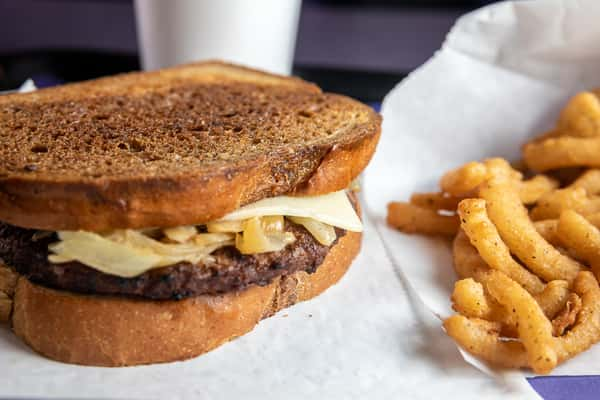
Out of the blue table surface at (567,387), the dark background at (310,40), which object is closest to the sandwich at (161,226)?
the blue table surface at (567,387)

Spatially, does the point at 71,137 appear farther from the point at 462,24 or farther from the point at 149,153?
the point at 462,24

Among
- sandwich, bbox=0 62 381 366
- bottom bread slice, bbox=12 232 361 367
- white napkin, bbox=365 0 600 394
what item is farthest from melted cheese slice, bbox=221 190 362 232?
white napkin, bbox=365 0 600 394

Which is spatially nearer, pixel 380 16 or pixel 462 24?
pixel 462 24

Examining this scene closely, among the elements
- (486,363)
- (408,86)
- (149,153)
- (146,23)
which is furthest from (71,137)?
(146,23)

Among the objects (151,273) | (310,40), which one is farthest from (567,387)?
(310,40)

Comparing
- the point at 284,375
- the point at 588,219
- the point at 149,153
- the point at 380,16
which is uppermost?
the point at 149,153

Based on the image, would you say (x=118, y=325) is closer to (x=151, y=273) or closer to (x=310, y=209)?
(x=151, y=273)
